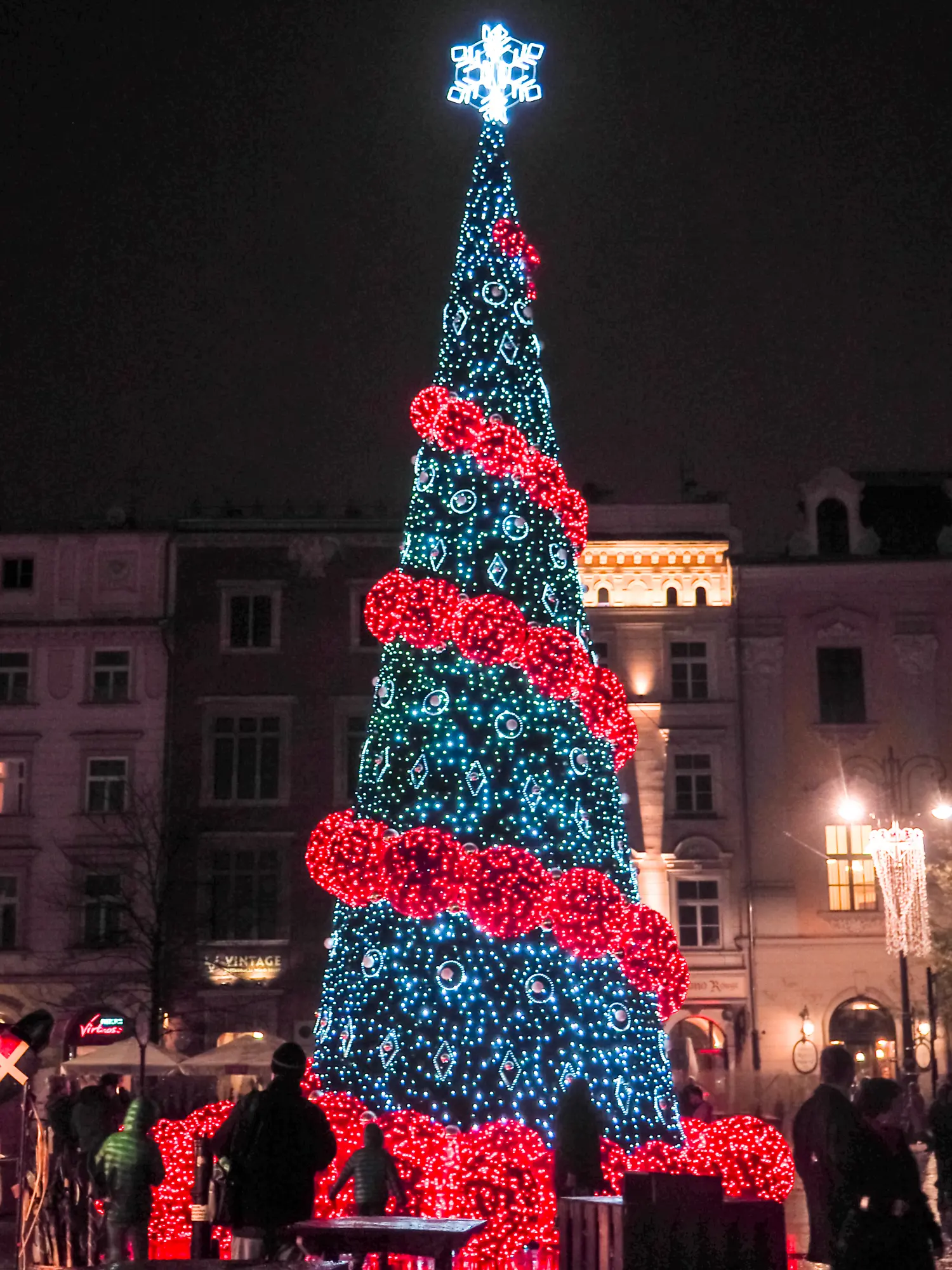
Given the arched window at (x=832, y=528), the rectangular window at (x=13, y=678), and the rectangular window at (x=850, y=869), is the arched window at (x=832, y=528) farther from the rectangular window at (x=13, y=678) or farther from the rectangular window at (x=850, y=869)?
the rectangular window at (x=13, y=678)

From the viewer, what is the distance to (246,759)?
132 feet

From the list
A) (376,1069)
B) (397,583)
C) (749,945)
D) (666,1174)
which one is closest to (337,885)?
(376,1069)

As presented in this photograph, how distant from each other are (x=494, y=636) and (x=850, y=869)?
84.2ft

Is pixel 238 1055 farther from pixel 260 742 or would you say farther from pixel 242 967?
pixel 260 742

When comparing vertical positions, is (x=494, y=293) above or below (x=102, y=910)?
above

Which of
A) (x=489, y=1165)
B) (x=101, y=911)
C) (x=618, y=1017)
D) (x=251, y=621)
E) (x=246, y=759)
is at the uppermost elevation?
(x=251, y=621)

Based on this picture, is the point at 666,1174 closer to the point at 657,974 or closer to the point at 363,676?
the point at 657,974

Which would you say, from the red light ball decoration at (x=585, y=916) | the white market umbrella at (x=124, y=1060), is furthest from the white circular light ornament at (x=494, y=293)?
the white market umbrella at (x=124, y=1060)

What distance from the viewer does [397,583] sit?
16.5 meters

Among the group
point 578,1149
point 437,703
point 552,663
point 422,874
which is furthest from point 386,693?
point 578,1149

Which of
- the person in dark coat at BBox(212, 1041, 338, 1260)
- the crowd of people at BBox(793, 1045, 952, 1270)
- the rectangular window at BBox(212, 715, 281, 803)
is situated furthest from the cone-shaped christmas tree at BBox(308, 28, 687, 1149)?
the rectangular window at BBox(212, 715, 281, 803)

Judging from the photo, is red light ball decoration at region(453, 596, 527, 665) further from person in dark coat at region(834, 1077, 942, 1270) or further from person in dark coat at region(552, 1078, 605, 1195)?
person in dark coat at region(834, 1077, 942, 1270)

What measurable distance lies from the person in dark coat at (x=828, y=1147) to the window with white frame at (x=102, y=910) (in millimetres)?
28966

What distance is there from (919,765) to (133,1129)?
97.9ft
